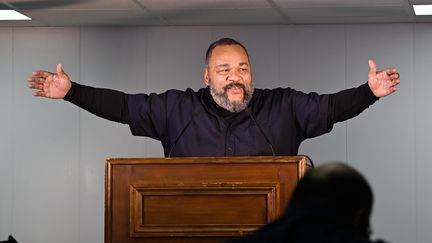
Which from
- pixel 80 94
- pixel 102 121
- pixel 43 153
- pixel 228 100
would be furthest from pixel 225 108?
pixel 43 153

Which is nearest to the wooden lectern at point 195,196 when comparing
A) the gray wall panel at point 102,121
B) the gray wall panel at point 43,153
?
the gray wall panel at point 102,121

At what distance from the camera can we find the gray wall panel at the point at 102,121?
9680 millimetres

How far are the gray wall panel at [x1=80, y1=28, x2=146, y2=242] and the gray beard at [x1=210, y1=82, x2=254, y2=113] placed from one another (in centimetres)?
450

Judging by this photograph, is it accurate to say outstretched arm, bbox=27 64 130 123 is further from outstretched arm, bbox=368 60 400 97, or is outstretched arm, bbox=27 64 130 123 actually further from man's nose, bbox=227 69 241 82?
outstretched arm, bbox=368 60 400 97

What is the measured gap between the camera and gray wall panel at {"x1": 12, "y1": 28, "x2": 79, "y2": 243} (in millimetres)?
9750

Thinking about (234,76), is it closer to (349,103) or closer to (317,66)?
(349,103)

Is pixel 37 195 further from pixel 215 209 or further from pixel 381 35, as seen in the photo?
pixel 215 209

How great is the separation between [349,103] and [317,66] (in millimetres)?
4343

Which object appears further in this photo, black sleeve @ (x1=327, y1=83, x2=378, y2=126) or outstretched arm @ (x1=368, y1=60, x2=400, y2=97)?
black sleeve @ (x1=327, y1=83, x2=378, y2=126)

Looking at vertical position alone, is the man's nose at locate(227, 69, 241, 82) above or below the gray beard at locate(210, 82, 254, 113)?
above

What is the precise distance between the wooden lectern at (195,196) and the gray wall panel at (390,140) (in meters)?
5.36

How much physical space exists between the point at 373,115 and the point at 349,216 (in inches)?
283

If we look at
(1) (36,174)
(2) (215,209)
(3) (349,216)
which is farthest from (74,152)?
(3) (349,216)

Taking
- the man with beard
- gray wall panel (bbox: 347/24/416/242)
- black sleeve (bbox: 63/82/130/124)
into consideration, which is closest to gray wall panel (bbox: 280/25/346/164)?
gray wall panel (bbox: 347/24/416/242)
